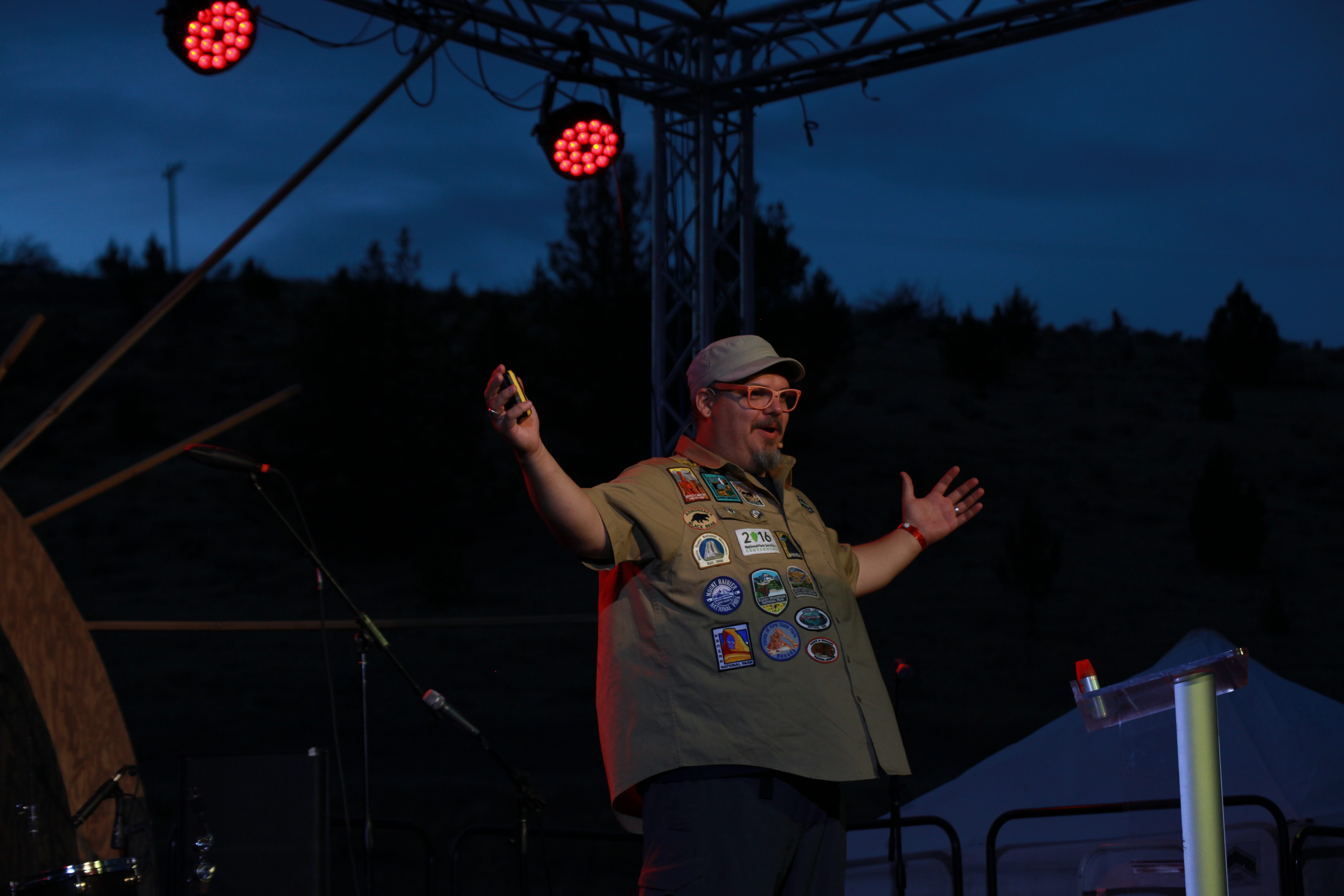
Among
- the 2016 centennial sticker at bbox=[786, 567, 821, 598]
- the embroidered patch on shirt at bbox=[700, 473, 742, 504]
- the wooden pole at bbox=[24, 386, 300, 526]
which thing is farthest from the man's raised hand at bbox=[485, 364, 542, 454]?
the wooden pole at bbox=[24, 386, 300, 526]

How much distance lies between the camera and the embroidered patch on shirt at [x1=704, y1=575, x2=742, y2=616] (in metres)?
2.39

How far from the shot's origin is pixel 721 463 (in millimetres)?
2682

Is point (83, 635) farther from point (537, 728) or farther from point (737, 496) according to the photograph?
point (537, 728)

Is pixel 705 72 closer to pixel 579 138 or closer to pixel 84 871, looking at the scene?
pixel 579 138

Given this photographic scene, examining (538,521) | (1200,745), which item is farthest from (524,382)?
(1200,745)

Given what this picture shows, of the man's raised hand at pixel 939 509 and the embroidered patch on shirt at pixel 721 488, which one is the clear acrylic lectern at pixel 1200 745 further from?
the man's raised hand at pixel 939 509

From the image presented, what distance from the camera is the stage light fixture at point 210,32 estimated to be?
490cm

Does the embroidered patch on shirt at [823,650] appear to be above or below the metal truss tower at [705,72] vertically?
below

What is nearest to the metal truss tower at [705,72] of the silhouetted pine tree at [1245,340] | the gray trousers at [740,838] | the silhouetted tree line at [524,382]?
the gray trousers at [740,838]

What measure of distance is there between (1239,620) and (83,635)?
63.4 ft

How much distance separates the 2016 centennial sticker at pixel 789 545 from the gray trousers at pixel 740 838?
1.58 ft

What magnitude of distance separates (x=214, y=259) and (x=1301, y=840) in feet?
14.4

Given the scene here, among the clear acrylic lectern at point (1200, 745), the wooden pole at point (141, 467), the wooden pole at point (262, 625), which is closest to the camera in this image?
the clear acrylic lectern at point (1200, 745)

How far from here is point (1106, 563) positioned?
73.0 feet
